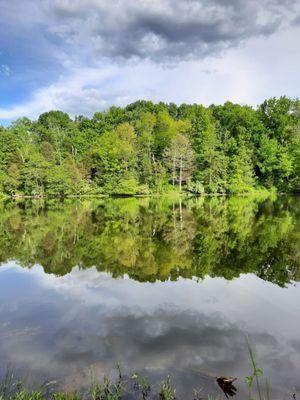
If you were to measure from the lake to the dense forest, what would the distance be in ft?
128

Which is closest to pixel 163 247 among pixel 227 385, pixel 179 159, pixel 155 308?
pixel 155 308

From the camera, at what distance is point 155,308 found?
Answer: 7984 millimetres

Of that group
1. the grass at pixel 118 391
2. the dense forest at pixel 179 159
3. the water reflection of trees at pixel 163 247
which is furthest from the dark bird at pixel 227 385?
the dense forest at pixel 179 159

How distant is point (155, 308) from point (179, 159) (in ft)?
163

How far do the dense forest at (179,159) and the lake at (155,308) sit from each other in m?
39.0

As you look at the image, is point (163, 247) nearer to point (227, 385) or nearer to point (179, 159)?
point (227, 385)

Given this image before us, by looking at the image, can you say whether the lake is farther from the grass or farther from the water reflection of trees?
the grass

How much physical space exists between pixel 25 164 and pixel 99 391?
55.4m

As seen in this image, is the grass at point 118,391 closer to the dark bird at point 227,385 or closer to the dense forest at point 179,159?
the dark bird at point 227,385

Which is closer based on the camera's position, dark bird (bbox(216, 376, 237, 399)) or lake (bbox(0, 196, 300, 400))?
dark bird (bbox(216, 376, 237, 399))

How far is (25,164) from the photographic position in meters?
56.0

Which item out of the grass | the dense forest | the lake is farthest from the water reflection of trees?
the dense forest

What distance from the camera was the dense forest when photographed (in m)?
54.5

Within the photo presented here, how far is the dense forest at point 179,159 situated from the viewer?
5453 centimetres
